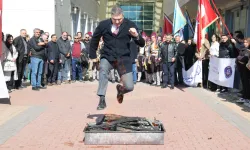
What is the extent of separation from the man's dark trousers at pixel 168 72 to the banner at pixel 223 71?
1.43 m

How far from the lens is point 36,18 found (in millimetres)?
17844

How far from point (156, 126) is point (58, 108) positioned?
146 inches

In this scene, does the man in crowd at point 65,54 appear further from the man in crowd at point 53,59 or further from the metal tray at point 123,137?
the metal tray at point 123,137

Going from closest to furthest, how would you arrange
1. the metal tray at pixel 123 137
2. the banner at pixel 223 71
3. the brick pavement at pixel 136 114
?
the metal tray at pixel 123 137 < the brick pavement at pixel 136 114 < the banner at pixel 223 71

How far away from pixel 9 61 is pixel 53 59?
2704 mm

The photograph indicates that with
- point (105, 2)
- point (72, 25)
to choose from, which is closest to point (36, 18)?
point (72, 25)

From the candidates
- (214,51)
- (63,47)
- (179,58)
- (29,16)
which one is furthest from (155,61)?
(29,16)

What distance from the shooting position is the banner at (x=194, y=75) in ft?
45.1

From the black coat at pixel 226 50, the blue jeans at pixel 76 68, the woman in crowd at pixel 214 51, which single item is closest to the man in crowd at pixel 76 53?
the blue jeans at pixel 76 68

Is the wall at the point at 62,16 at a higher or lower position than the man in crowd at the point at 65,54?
higher

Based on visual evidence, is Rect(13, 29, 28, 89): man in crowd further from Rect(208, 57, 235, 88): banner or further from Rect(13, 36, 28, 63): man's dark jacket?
Rect(208, 57, 235, 88): banner

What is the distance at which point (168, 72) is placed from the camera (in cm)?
1396

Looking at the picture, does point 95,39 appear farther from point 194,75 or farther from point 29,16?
point 29,16

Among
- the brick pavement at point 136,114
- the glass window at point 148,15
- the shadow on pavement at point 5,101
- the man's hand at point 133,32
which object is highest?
the glass window at point 148,15
